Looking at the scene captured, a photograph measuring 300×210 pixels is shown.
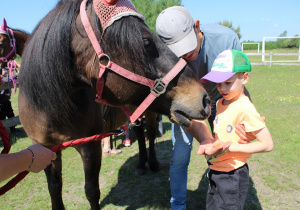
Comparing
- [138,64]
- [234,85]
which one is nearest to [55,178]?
[138,64]

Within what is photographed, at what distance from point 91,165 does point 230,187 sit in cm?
136

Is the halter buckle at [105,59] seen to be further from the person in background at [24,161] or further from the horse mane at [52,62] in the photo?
the person in background at [24,161]

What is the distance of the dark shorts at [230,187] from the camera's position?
5.65 ft

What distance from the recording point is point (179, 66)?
1.50 m

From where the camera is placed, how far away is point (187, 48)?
177 centimetres

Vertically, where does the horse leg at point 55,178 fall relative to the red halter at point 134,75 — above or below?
below

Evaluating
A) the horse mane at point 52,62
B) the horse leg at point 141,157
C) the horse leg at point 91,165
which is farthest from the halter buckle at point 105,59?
the horse leg at point 141,157

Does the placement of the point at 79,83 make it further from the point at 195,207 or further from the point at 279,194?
the point at 279,194

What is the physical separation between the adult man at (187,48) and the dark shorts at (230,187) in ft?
1.06

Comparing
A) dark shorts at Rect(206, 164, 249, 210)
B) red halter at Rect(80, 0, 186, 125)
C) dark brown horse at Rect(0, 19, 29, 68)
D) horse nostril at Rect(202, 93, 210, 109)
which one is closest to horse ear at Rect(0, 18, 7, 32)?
dark brown horse at Rect(0, 19, 29, 68)

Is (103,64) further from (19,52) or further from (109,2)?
(19,52)

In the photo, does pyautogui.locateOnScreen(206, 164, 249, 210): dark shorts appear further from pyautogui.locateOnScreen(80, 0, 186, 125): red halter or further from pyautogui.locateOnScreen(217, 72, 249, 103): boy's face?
pyautogui.locateOnScreen(80, 0, 186, 125): red halter

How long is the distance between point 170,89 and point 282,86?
387 inches

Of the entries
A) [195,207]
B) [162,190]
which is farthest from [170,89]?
[162,190]
